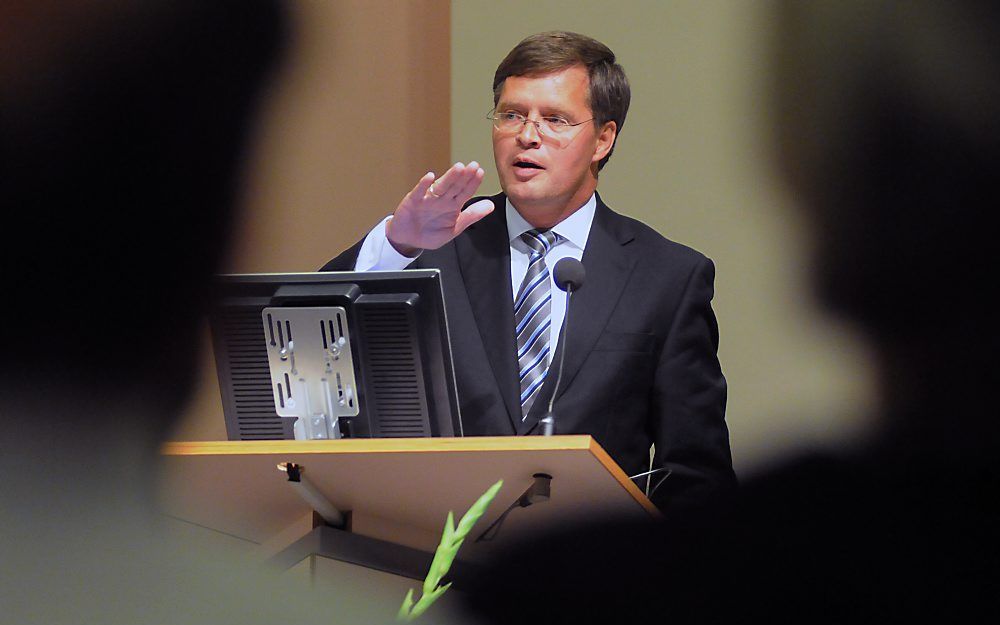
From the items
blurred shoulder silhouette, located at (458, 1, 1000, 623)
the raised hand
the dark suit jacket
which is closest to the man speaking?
the dark suit jacket

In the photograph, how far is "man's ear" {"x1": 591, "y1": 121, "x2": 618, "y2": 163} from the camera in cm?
246

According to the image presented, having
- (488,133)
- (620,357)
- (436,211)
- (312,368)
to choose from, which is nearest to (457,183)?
(436,211)

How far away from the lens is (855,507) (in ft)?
1.07

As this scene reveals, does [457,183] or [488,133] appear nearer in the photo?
[457,183]

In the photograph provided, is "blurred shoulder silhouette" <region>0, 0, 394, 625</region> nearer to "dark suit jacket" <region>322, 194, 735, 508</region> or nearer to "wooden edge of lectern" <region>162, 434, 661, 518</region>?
"wooden edge of lectern" <region>162, 434, 661, 518</region>

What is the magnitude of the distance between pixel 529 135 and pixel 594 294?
37 centimetres

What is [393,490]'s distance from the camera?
1.28 m

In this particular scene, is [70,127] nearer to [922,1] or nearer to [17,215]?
[17,215]

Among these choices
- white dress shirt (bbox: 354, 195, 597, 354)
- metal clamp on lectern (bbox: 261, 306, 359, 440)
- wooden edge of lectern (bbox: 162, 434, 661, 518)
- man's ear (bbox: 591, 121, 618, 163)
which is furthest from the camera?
man's ear (bbox: 591, 121, 618, 163)

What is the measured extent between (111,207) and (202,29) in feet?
0.15

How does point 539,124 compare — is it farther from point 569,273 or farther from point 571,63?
point 569,273

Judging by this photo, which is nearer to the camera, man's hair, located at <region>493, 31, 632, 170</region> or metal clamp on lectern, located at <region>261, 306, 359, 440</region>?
metal clamp on lectern, located at <region>261, 306, 359, 440</region>

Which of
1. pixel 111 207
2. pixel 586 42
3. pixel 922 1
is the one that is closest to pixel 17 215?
pixel 111 207

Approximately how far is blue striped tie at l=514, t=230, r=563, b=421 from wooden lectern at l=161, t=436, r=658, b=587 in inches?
29.3
